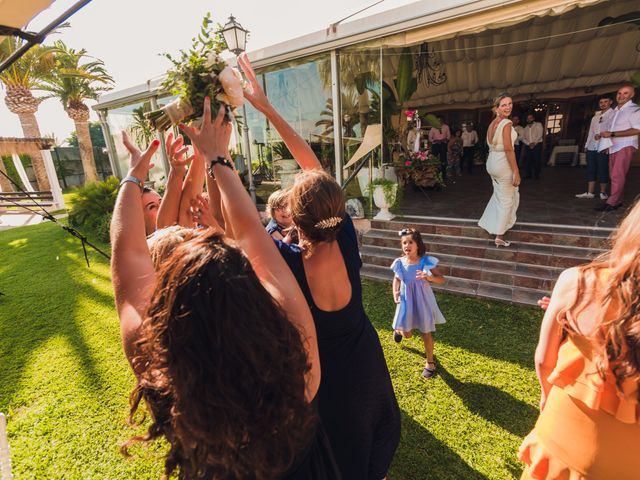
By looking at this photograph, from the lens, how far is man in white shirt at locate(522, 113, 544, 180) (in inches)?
351

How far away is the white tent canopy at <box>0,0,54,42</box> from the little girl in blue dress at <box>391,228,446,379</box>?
3275mm

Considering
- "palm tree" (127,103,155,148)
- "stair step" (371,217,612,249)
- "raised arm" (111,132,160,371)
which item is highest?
"palm tree" (127,103,155,148)

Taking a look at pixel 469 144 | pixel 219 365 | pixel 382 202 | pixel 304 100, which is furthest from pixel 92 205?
pixel 469 144

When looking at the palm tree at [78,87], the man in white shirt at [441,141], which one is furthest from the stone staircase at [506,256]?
the palm tree at [78,87]

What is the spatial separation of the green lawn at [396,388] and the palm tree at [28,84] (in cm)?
1860

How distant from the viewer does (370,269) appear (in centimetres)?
576

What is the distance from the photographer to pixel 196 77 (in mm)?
1489

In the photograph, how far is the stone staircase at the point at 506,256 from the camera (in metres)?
4.56


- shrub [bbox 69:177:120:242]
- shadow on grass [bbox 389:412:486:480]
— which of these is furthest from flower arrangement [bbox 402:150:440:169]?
shrub [bbox 69:177:120:242]

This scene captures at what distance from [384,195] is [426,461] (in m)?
4.50

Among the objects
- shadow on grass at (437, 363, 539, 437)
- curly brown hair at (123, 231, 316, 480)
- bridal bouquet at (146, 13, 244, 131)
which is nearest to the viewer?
curly brown hair at (123, 231, 316, 480)

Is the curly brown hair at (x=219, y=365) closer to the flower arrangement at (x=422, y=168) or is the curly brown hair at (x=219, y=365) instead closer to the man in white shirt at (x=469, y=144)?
the flower arrangement at (x=422, y=168)

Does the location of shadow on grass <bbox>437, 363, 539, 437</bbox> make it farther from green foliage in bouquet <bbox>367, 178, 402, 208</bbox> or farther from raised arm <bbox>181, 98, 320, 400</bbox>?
green foliage in bouquet <bbox>367, 178, 402, 208</bbox>

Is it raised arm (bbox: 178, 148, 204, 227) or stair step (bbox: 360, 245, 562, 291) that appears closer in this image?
raised arm (bbox: 178, 148, 204, 227)
